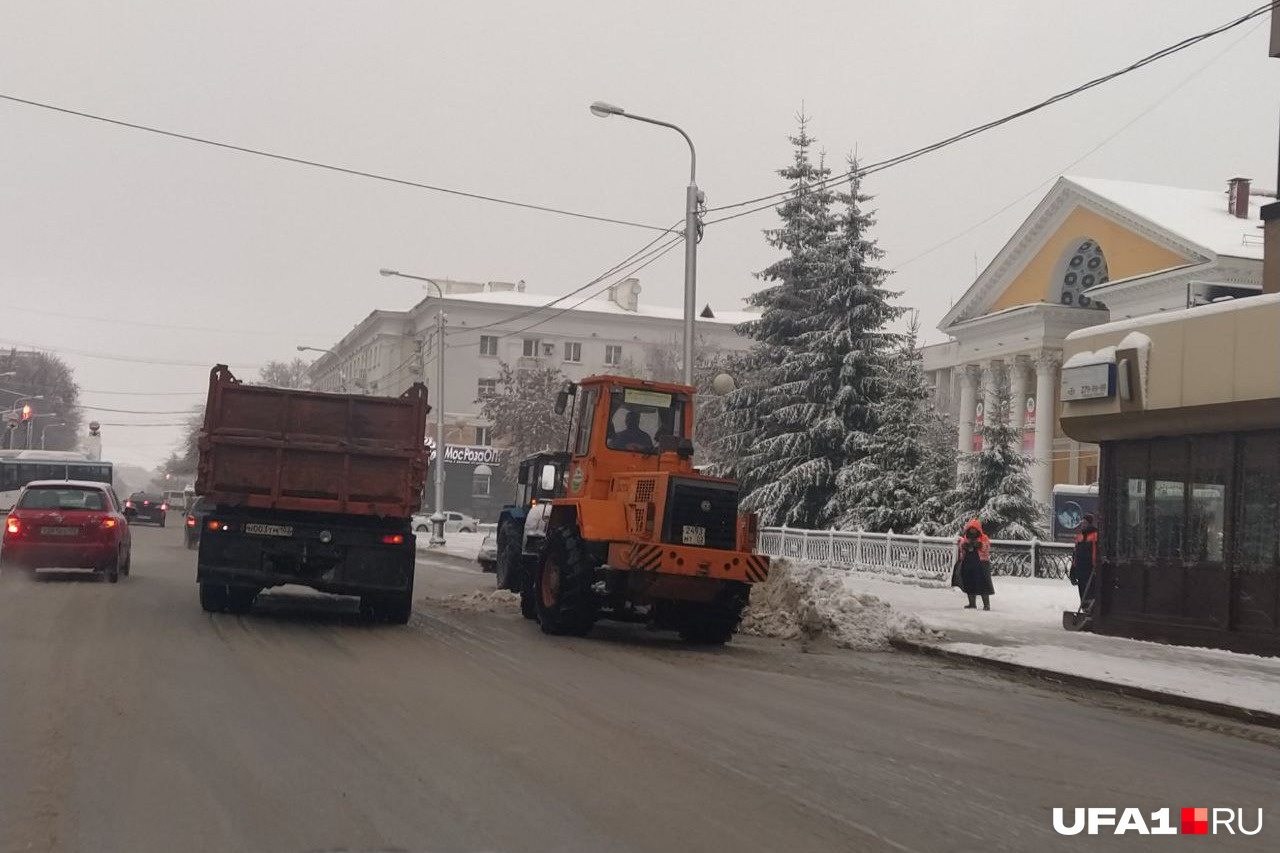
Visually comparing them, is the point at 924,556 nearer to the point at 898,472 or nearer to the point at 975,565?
the point at 898,472

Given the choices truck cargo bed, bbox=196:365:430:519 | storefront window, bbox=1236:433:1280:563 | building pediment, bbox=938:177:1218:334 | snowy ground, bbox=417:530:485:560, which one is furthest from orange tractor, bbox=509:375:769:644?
building pediment, bbox=938:177:1218:334

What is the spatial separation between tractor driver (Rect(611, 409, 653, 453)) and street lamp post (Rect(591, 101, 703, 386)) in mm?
7159

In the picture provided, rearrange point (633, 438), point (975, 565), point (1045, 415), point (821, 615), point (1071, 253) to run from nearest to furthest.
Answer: point (633, 438), point (821, 615), point (975, 565), point (1071, 253), point (1045, 415)

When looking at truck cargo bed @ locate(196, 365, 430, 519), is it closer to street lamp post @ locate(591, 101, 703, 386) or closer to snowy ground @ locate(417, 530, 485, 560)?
street lamp post @ locate(591, 101, 703, 386)

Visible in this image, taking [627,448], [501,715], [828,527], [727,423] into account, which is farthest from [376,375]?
[501,715]

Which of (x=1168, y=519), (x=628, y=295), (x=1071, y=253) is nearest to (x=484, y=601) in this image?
(x=1168, y=519)

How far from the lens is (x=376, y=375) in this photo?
9450 cm

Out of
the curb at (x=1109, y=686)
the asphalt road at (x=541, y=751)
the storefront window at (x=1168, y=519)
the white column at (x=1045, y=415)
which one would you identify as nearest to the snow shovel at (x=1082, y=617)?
the storefront window at (x=1168, y=519)

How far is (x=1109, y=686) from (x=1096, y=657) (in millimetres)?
2252

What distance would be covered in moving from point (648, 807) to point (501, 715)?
3.02m

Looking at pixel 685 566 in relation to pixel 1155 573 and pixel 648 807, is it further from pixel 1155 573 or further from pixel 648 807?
pixel 648 807

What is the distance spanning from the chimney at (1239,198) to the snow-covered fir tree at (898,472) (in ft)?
46.6

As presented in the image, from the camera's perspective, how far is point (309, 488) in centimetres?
1622

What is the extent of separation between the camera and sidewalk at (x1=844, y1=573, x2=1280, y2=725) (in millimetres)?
13352
